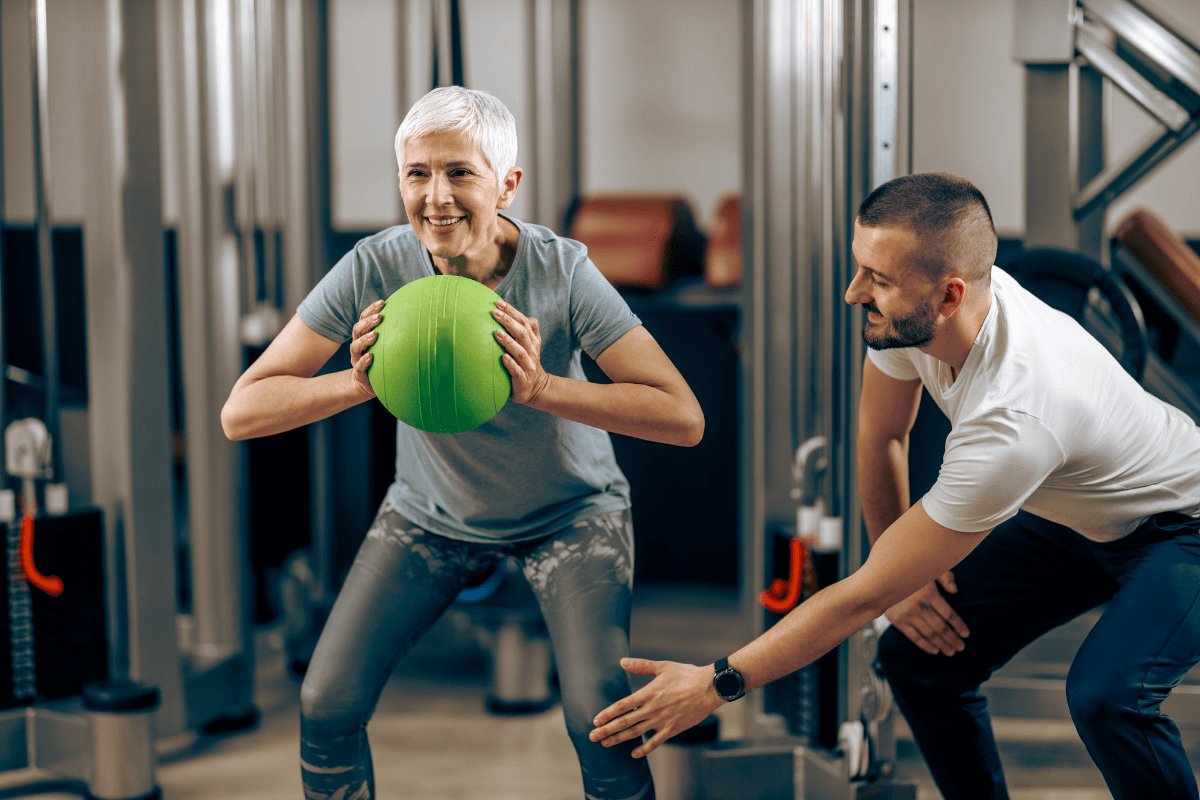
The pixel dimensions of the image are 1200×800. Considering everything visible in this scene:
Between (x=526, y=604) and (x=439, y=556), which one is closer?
(x=439, y=556)

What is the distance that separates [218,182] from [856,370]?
176 centimetres

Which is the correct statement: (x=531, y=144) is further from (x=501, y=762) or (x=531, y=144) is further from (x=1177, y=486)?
(x=1177, y=486)

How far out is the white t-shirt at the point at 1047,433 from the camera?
1.42 meters

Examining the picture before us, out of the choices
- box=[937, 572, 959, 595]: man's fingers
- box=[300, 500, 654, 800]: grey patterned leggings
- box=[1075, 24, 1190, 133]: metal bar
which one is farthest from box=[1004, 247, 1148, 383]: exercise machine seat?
box=[300, 500, 654, 800]: grey patterned leggings

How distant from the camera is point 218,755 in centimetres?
253

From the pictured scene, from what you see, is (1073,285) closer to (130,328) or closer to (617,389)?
(617,389)

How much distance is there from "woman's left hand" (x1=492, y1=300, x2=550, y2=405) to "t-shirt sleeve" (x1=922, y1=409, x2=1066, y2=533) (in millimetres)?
584

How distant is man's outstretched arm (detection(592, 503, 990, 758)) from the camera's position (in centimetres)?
145

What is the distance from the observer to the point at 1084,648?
1554mm

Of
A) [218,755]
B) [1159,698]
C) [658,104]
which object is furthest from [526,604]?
[658,104]

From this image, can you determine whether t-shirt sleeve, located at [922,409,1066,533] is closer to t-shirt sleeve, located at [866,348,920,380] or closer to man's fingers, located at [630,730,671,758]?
t-shirt sleeve, located at [866,348,920,380]

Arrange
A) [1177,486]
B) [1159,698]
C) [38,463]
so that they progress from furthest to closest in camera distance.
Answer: [38,463] → [1177,486] → [1159,698]

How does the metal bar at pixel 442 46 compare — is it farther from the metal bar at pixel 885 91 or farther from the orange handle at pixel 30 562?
the orange handle at pixel 30 562

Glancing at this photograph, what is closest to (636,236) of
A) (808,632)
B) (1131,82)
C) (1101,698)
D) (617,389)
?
(1131,82)
